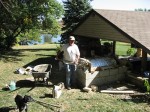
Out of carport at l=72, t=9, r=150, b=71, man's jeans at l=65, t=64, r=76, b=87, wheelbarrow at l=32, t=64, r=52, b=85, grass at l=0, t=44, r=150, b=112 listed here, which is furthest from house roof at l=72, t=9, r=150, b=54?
wheelbarrow at l=32, t=64, r=52, b=85

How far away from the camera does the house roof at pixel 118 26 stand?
1275 cm

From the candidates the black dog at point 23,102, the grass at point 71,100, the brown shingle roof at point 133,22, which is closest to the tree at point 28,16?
the brown shingle roof at point 133,22

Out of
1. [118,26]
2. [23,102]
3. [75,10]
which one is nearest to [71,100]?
[23,102]

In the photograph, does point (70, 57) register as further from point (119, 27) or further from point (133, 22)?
point (133, 22)

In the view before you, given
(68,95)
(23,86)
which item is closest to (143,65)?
(68,95)

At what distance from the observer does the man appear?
11564mm

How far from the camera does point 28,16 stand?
2388cm

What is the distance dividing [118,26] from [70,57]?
360cm

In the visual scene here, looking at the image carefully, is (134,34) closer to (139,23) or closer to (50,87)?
(139,23)

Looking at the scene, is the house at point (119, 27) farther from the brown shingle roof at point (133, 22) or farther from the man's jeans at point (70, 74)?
the man's jeans at point (70, 74)

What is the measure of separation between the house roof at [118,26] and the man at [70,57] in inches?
113

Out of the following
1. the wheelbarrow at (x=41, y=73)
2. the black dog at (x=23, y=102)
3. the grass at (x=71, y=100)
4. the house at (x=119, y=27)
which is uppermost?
the house at (x=119, y=27)

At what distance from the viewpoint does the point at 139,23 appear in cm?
1509

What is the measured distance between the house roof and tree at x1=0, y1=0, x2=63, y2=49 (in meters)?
5.51
